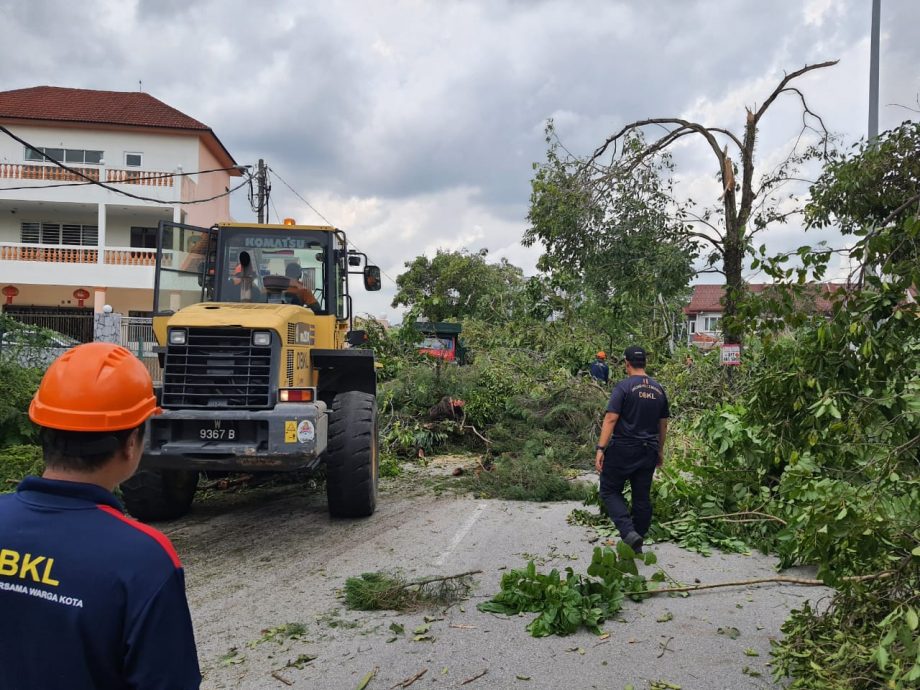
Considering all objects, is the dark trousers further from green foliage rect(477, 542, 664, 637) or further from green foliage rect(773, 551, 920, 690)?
green foliage rect(773, 551, 920, 690)

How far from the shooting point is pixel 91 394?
1729mm

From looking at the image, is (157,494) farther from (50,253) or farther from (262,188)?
(50,253)

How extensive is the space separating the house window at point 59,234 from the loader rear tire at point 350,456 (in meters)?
27.0

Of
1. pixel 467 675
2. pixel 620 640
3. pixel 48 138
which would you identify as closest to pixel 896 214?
pixel 620 640

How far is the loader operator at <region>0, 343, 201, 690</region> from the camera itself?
1.57m

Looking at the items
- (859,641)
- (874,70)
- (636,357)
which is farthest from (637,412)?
(874,70)

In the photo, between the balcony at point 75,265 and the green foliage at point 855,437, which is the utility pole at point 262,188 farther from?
the green foliage at point 855,437

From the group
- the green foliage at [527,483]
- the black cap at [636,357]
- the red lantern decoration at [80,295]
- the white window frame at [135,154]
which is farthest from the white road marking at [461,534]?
the white window frame at [135,154]

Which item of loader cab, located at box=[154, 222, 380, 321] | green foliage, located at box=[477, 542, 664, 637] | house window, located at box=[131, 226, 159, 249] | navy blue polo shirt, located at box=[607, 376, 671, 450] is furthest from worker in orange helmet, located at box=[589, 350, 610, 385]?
house window, located at box=[131, 226, 159, 249]

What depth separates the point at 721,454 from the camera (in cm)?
734

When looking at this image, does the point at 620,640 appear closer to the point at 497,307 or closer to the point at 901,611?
the point at 901,611

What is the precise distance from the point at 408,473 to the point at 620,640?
265 inches

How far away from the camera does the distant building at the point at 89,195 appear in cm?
2822

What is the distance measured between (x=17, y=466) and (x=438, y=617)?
595 centimetres
